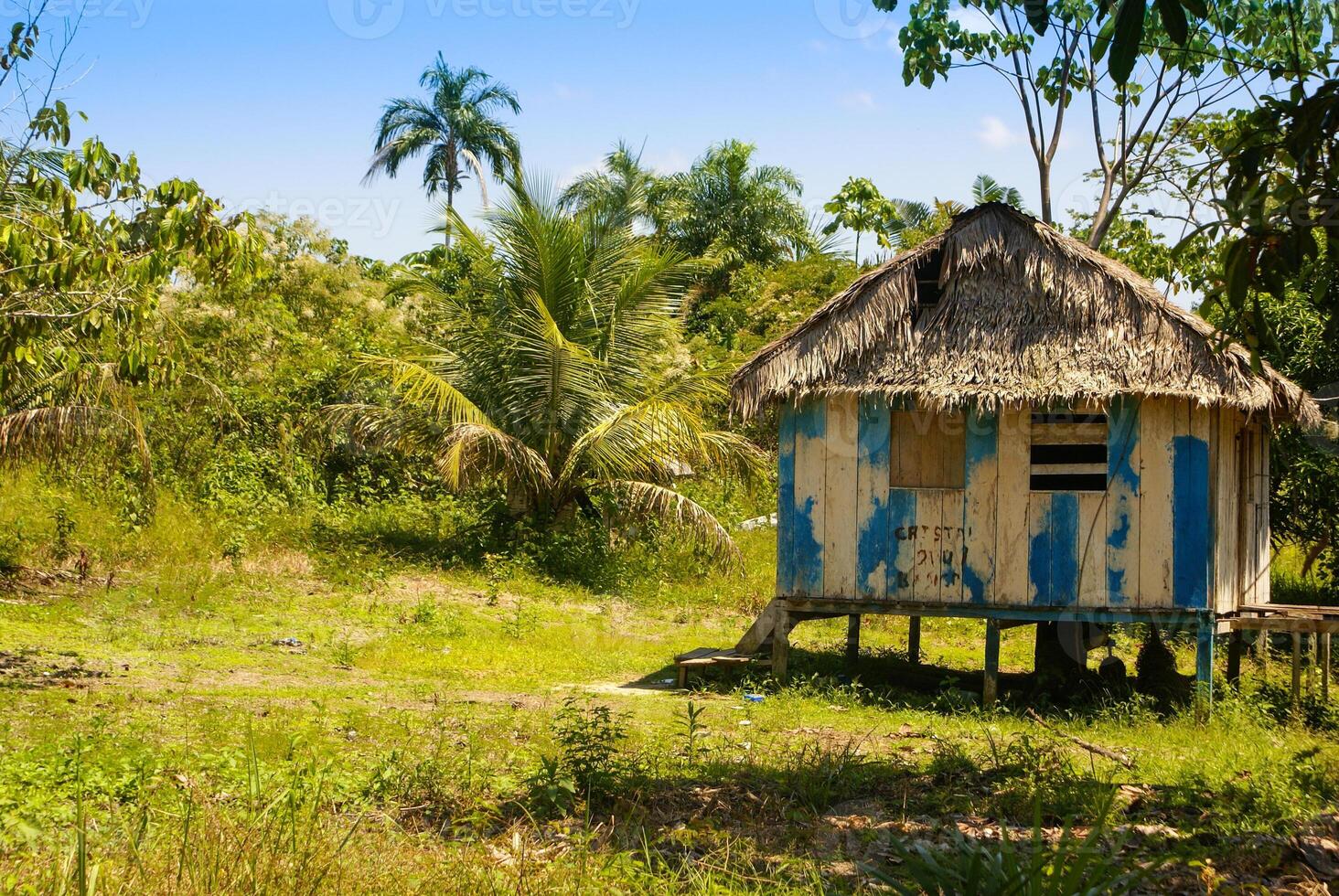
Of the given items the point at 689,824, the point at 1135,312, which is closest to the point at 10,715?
the point at 689,824

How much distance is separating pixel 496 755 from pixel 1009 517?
201 inches

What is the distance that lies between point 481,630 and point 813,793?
22.6 ft

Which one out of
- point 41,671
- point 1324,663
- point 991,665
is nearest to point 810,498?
point 991,665

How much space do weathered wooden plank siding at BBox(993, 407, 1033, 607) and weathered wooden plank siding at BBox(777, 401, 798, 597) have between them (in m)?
1.72

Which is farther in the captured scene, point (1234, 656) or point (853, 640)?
point (853, 640)

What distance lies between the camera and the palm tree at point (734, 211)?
94.9 ft

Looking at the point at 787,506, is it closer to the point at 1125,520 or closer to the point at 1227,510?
the point at 1125,520

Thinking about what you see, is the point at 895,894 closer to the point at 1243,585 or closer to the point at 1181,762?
the point at 1181,762

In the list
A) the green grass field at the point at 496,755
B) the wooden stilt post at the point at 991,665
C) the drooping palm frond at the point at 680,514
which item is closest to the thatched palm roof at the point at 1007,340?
the wooden stilt post at the point at 991,665

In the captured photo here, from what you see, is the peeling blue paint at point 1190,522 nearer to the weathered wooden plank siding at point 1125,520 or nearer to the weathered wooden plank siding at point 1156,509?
the weathered wooden plank siding at point 1156,509

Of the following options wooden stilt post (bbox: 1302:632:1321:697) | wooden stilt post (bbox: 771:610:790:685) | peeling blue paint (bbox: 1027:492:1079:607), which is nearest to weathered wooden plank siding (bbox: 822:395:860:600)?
wooden stilt post (bbox: 771:610:790:685)

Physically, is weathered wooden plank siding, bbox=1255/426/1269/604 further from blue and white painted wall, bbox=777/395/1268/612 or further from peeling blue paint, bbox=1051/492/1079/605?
peeling blue paint, bbox=1051/492/1079/605

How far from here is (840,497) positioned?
10609 millimetres

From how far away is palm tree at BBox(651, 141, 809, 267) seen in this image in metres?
28.9
